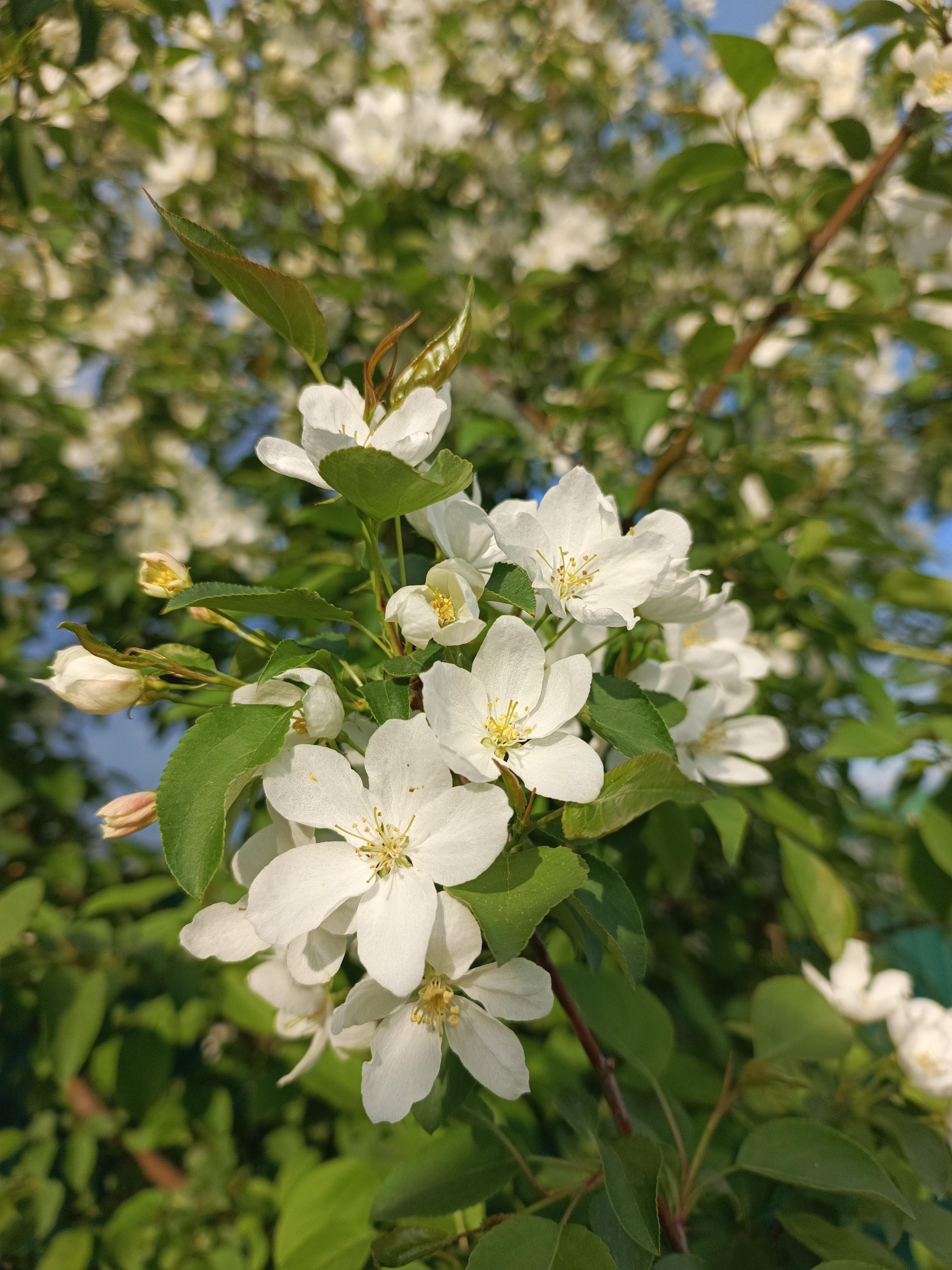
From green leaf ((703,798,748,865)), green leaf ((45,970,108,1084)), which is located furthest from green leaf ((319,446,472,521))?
green leaf ((45,970,108,1084))

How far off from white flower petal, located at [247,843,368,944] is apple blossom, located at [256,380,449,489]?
0.30 m

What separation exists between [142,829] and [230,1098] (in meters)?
1.29

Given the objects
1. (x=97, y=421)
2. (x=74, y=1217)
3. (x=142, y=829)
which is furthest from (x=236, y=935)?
(x=97, y=421)

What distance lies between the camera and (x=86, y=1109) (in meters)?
1.58

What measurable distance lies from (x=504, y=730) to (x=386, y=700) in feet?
0.34

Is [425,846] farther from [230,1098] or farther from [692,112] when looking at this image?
[692,112]

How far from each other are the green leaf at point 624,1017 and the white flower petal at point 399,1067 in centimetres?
39

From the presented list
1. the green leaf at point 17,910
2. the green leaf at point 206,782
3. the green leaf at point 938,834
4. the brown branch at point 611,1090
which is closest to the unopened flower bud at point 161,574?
the green leaf at point 206,782

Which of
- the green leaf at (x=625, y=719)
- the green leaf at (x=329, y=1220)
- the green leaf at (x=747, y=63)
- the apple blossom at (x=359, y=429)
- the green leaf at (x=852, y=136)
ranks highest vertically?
the green leaf at (x=747, y=63)

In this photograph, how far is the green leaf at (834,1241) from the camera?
79 centimetres

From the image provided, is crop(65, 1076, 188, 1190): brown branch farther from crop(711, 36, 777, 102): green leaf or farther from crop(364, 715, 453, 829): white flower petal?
crop(711, 36, 777, 102): green leaf

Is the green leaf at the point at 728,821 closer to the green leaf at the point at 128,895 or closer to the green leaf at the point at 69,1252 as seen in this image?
the green leaf at the point at 128,895

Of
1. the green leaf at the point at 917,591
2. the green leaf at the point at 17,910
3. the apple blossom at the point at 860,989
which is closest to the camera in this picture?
the apple blossom at the point at 860,989

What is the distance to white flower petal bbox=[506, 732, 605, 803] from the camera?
61 centimetres
